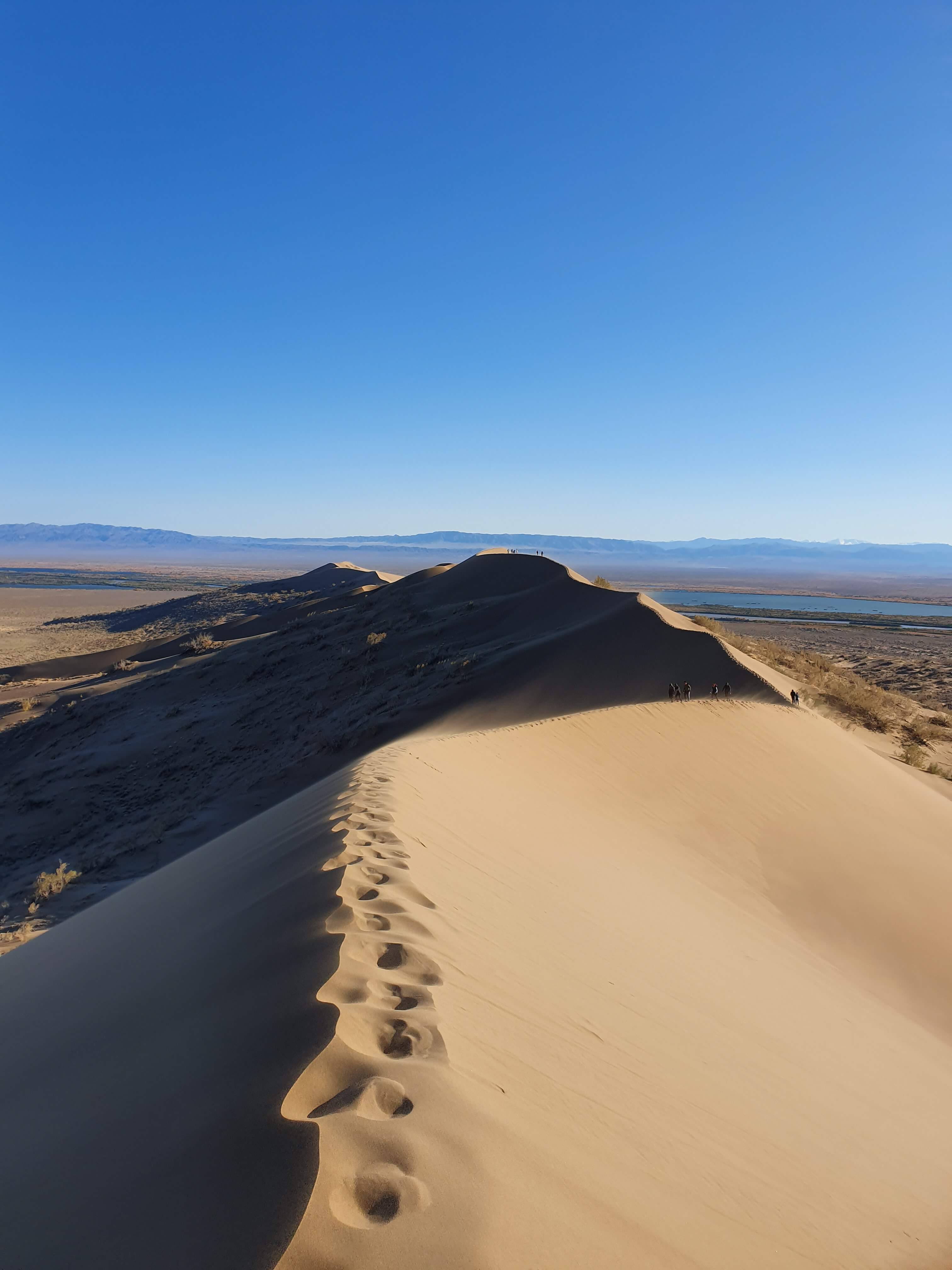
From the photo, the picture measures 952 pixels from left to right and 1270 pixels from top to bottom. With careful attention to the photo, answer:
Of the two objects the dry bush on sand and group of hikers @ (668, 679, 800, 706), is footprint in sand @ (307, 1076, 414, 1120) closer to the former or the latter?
group of hikers @ (668, 679, 800, 706)

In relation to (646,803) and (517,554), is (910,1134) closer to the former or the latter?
(646,803)

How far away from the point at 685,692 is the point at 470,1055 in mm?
10502

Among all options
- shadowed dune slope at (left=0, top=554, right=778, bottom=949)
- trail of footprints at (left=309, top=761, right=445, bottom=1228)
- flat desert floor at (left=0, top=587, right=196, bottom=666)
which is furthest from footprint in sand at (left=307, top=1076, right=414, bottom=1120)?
flat desert floor at (left=0, top=587, right=196, bottom=666)

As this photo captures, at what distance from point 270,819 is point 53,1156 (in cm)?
451

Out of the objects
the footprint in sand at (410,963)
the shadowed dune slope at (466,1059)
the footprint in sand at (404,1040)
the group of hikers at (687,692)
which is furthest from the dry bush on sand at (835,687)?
the footprint in sand at (404,1040)

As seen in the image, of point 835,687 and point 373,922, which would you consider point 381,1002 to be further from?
point 835,687

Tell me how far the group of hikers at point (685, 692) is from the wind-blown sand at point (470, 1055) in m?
4.93

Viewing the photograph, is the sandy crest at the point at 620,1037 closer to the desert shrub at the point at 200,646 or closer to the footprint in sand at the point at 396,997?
the footprint in sand at the point at 396,997

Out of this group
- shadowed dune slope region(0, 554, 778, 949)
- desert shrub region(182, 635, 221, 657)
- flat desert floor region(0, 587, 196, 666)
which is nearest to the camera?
shadowed dune slope region(0, 554, 778, 949)

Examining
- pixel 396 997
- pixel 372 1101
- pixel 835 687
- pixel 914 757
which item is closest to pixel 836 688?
pixel 835 687

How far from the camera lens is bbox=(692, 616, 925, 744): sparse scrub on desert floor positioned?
16047 mm

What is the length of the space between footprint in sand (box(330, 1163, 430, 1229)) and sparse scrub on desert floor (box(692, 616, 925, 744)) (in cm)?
1523

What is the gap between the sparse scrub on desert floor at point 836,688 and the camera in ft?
52.6

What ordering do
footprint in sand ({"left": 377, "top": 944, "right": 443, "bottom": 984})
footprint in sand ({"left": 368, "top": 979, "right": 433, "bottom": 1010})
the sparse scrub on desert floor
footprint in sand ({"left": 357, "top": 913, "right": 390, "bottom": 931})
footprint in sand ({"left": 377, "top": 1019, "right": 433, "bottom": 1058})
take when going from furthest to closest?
the sparse scrub on desert floor → footprint in sand ({"left": 357, "top": 913, "right": 390, "bottom": 931}) → footprint in sand ({"left": 377, "top": 944, "right": 443, "bottom": 984}) → footprint in sand ({"left": 368, "top": 979, "right": 433, "bottom": 1010}) → footprint in sand ({"left": 377, "top": 1019, "right": 433, "bottom": 1058})
